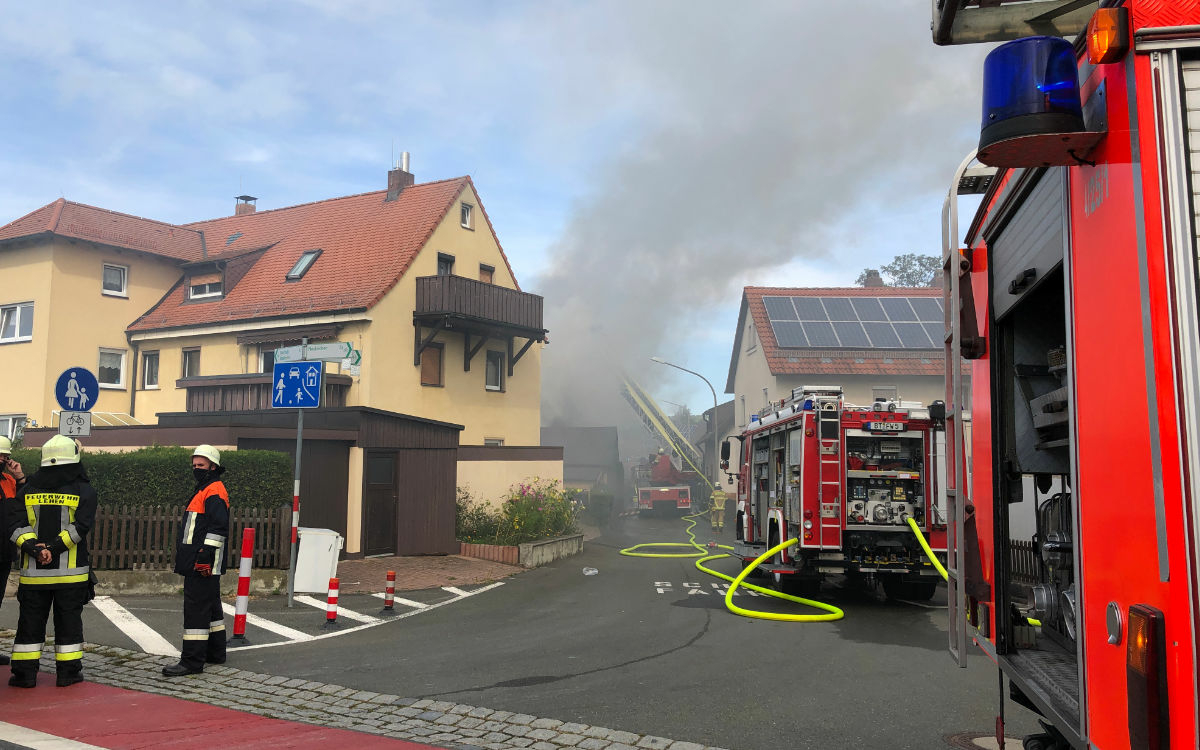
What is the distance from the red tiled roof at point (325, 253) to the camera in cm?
2158

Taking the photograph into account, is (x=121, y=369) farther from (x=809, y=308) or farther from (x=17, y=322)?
(x=809, y=308)

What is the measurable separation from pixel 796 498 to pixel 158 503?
881cm

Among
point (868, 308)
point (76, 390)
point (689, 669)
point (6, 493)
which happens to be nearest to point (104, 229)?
point (76, 390)

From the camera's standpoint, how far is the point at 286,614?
9.92 meters

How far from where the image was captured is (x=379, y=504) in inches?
649

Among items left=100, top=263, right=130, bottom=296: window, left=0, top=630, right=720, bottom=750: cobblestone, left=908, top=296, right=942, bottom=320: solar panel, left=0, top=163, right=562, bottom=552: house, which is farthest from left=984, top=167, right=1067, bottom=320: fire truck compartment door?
left=908, top=296, right=942, bottom=320: solar panel

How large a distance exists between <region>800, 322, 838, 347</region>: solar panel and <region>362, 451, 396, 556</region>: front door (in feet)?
58.3

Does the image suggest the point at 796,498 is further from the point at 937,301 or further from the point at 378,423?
the point at 937,301

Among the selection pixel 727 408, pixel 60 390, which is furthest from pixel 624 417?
pixel 60 390

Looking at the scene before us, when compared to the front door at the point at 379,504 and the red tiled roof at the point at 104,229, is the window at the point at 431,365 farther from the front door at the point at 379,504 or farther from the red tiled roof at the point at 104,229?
the red tiled roof at the point at 104,229

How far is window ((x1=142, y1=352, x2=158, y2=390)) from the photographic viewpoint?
24.1 meters

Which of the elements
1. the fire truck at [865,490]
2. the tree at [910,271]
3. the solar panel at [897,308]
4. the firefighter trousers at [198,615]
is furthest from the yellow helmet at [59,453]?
the tree at [910,271]

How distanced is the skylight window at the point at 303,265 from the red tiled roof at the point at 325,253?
7.5 inches

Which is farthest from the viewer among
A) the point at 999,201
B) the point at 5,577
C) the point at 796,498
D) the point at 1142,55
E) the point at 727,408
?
the point at 727,408
